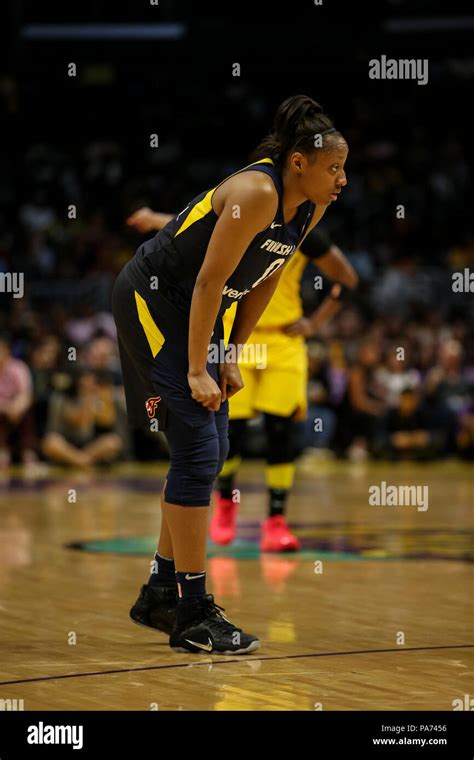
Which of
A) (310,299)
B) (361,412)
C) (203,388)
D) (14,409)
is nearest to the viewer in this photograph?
(203,388)

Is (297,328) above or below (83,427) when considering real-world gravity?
above

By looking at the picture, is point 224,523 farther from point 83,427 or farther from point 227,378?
point 83,427

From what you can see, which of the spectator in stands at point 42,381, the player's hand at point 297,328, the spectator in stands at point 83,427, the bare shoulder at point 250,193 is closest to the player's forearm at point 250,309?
the bare shoulder at point 250,193

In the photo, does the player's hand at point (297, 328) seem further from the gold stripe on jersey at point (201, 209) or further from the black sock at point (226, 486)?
the gold stripe on jersey at point (201, 209)

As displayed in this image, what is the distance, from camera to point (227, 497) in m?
7.76

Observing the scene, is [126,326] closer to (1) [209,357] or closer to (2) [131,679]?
(1) [209,357]

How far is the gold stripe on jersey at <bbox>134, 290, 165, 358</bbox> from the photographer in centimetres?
484

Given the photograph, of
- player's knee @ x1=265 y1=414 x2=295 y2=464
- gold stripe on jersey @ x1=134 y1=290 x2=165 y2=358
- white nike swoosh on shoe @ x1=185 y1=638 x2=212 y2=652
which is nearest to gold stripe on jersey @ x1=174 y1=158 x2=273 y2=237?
gold stripe on jersey @ x1=134 y1=290 x2=165 y2=358

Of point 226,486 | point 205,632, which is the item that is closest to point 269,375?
point 226,486

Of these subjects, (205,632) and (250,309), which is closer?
(205,632)

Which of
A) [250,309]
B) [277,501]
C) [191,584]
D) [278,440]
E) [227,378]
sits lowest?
[191,584]

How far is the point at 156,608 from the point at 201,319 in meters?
1.17

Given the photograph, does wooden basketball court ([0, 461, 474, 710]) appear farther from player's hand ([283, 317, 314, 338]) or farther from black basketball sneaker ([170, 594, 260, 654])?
player's hand ([283, 317, 314, 338])

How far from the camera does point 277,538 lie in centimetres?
755
